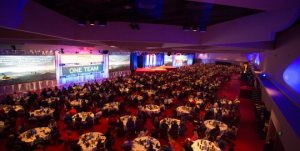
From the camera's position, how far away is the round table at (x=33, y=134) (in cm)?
829

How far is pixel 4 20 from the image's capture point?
20.9ft

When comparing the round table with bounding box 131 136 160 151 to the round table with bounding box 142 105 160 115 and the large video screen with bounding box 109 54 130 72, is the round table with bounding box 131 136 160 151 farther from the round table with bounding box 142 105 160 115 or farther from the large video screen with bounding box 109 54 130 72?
the large video screen with bounding box 109 54 130 72

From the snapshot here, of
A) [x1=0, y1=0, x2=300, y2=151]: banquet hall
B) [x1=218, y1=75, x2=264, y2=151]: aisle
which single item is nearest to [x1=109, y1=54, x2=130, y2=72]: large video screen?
[x1=0, y1=0, x2=300, y2=151]: banquet hall

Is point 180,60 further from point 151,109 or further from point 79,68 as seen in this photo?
point 151,109

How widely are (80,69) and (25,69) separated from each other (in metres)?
6.57

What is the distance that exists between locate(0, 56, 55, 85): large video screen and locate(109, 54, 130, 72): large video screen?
31.4ft

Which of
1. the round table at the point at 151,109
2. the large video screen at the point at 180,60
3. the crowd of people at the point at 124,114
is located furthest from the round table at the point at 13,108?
the large video screen at the point at 180,60

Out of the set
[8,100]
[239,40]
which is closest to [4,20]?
[8,100]

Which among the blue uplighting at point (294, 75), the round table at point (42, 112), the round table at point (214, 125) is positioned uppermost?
the blue uplighting at point (294, 75)

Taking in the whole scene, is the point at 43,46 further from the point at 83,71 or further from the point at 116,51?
the point at 116,51

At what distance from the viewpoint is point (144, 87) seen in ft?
66.1

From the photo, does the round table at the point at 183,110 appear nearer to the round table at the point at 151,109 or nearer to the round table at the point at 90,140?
the round table at the point at 151,109

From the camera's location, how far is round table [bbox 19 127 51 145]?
27.2 feet

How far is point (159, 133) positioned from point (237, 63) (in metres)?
46.3
